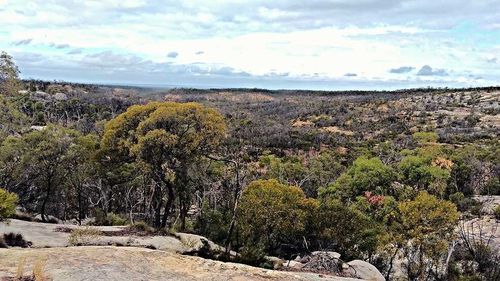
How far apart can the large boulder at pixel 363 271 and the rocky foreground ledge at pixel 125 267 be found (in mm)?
10065

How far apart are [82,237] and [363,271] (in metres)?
16.1

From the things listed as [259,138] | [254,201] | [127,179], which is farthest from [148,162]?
[259,138]

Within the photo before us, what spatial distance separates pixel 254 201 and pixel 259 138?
3308 inches

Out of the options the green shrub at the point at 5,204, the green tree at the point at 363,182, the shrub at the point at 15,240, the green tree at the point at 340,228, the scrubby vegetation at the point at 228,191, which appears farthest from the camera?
the green tree at the point at 363,182

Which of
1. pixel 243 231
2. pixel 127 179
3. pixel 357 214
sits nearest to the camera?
pixel 243 231

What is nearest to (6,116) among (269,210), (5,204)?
(5,204)

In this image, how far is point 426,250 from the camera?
113 ft

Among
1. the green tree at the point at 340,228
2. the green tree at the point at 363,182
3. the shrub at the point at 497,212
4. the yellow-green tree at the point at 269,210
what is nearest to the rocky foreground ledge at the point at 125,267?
the yellow-green tree at the point at 269,210

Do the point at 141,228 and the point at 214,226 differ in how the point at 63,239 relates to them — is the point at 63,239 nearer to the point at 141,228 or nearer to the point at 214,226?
the point at 141,228

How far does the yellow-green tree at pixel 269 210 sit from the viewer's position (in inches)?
1284

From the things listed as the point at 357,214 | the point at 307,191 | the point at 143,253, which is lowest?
the point at 307,191

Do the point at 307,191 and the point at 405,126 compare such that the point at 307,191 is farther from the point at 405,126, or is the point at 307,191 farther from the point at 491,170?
the point at 405,126

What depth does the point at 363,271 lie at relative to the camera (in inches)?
1125

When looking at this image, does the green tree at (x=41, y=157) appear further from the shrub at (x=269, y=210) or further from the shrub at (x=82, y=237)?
the shrub at (x=269, y=210)
